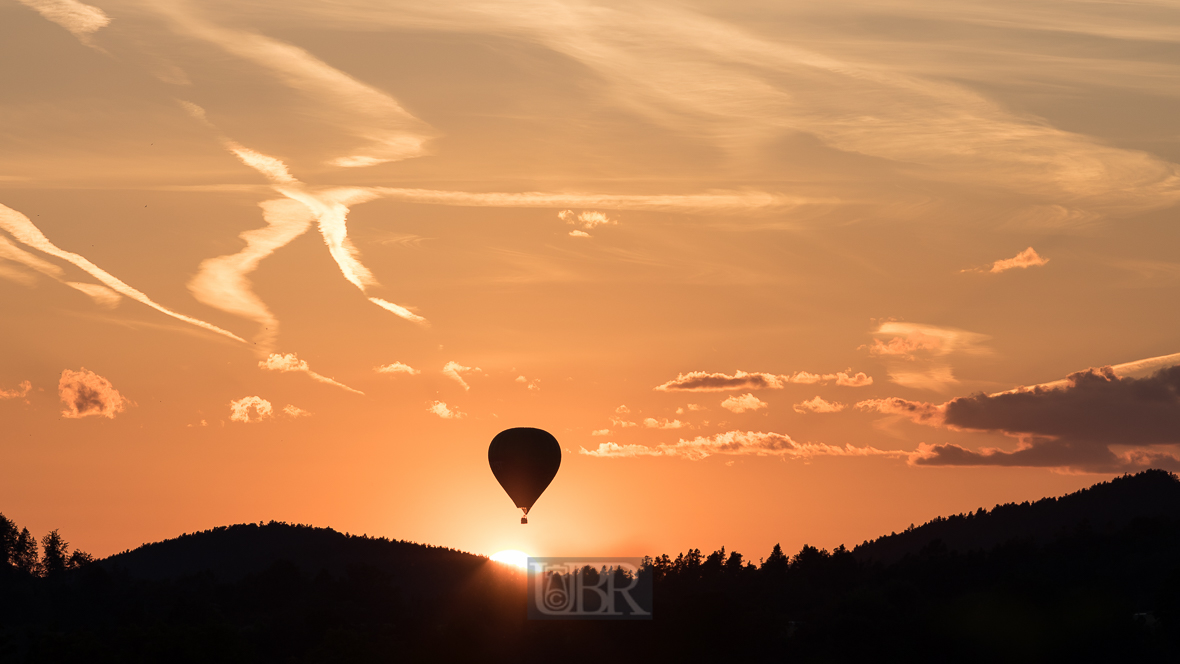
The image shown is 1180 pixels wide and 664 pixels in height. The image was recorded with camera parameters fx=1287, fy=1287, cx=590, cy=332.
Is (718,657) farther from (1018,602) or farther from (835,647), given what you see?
(1018,602)

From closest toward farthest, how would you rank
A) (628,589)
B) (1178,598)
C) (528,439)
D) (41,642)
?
1. (528,439)
2. (1178,598)
3. (41,642)
4. (628,589)

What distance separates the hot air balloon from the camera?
104m

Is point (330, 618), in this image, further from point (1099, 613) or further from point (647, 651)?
point (1099, 613)

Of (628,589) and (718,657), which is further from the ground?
(628,589)

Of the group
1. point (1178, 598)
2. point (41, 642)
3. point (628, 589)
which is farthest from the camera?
point (628, 589)

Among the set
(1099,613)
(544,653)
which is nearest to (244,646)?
(544,653)

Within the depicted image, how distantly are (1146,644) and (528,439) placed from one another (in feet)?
243

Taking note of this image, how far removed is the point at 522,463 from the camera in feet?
340

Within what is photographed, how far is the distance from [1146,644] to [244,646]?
9836cm

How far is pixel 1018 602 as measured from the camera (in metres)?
147

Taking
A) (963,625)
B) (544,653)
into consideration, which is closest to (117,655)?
(544,653)

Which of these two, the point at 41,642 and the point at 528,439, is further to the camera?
the point at 41,642

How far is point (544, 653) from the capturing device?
141 m

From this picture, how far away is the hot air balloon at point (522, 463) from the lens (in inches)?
4077
